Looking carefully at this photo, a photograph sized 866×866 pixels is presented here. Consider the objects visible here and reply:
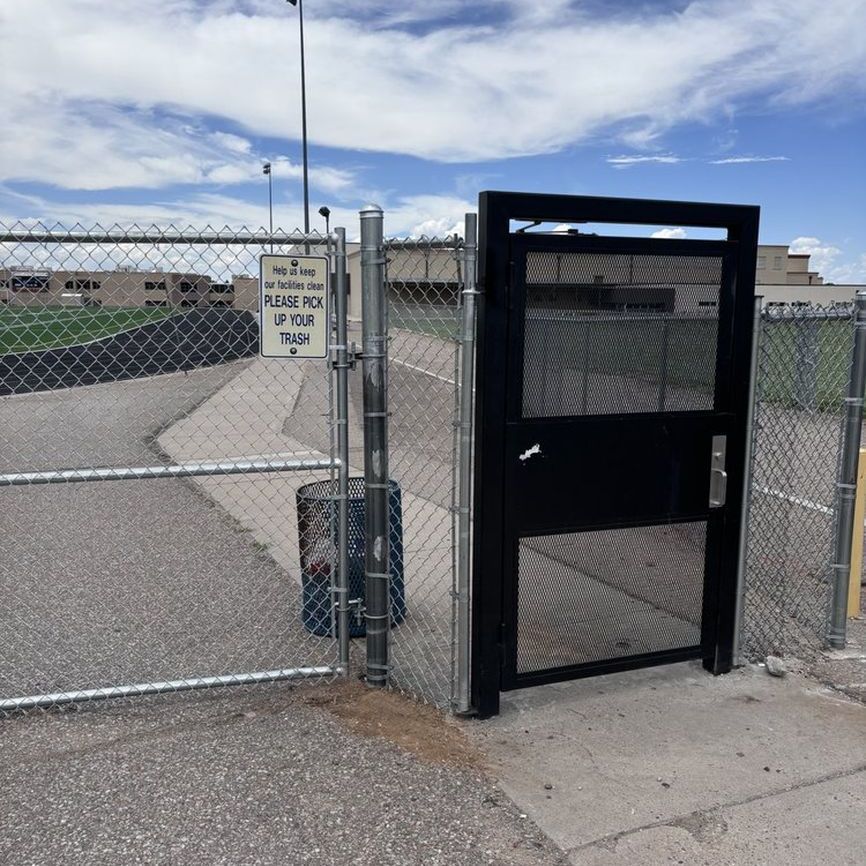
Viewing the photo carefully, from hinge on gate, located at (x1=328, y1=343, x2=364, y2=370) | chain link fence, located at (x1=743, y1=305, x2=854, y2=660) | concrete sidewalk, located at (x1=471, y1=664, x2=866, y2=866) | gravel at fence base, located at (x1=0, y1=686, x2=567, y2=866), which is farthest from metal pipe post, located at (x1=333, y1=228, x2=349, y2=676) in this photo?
chain link fence, located at (x1=743, y1=305, x2=854, y2=660)

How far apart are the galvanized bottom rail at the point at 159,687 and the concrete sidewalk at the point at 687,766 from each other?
0.91 meters

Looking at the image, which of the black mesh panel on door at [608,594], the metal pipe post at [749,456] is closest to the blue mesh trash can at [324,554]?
the black mesh panel on door at [608,594]

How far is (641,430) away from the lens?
154 inches

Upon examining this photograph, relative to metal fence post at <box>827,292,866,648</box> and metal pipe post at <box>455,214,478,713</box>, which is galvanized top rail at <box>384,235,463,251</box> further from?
metal fence post at <box>827,292,866,648</box>

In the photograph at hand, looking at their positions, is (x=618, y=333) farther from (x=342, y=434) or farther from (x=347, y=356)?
(x=342, y=434)

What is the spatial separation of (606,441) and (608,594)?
2.44 ft

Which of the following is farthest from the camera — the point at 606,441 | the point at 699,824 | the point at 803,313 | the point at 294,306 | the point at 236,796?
the point at 803,313

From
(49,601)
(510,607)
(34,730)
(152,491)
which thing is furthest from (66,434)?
(510,607)

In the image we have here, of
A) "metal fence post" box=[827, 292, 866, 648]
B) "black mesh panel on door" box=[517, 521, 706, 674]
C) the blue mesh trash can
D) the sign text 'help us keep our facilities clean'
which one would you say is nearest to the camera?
the sign text 'help us keep our facilities clean'

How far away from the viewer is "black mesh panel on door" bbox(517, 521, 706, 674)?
3840 mm

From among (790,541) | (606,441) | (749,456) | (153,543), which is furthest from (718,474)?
(153,543)

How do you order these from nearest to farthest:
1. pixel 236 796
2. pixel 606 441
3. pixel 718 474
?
pixel 236 796 < pixel 606 441 < pixel 718 474

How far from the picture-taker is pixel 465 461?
3.62m

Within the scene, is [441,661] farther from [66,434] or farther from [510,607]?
[66,434]
